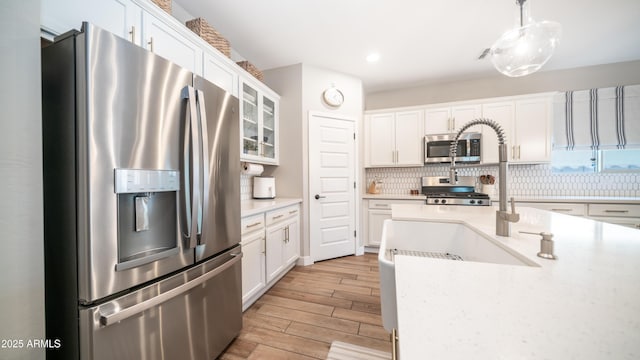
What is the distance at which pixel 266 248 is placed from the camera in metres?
2.23

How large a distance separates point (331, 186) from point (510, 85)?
3150 mm

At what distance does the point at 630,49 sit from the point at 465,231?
3.80 meters

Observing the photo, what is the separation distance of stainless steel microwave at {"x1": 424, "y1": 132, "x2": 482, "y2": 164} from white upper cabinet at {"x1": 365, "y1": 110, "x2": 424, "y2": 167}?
0.12m

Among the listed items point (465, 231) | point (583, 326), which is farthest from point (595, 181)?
point (583, 326)

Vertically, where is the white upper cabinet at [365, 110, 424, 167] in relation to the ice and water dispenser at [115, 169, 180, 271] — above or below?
above

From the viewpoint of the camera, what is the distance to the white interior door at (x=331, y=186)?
3131 millimetres

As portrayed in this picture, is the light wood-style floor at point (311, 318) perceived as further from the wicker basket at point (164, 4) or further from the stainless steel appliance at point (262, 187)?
the wicker basket at point (164, 4)

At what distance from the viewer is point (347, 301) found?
2.14m

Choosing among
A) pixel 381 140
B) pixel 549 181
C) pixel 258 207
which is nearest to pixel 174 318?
pixel 258 207

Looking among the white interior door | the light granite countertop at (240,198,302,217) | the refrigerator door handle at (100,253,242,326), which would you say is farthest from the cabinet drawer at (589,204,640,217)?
the refrigerator door handle at (100,253,242,326)

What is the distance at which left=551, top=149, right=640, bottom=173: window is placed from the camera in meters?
3.12

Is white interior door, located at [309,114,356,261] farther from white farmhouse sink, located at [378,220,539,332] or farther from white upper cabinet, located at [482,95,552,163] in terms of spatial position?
white upper cabinet, located at [482,95,552,163]

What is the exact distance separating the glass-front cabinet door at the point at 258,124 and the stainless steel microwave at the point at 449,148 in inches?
91.0

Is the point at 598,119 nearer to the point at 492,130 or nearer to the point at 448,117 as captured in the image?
the point at 492,130
